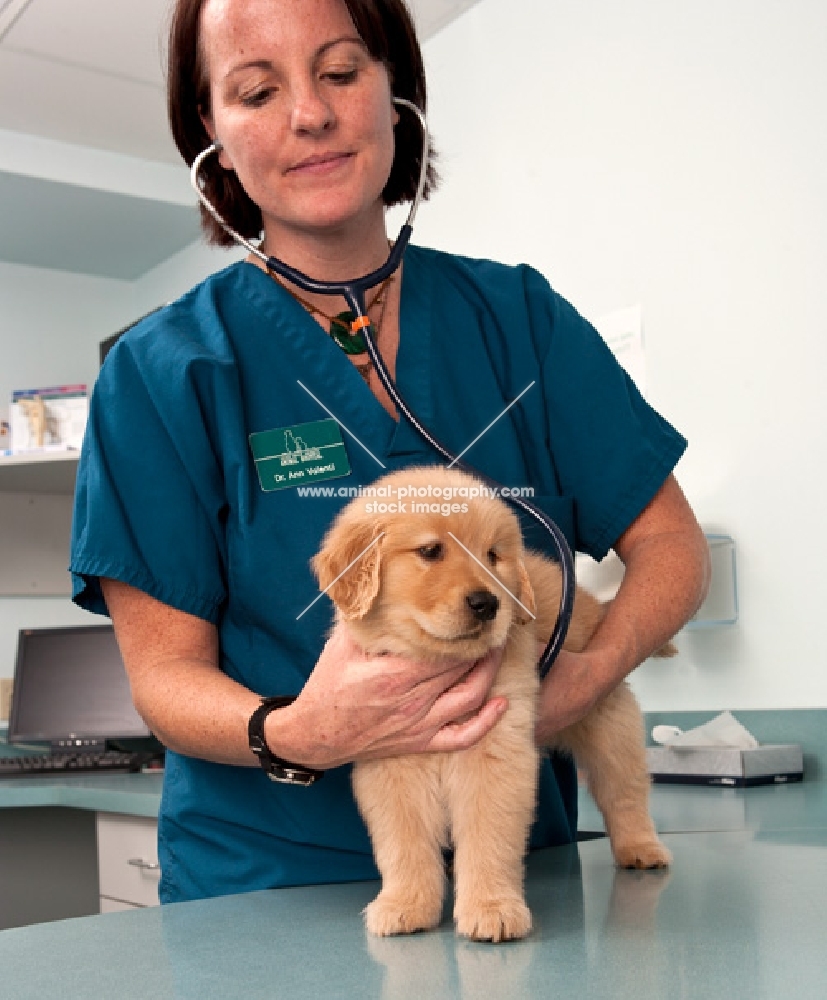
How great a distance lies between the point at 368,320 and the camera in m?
1.06

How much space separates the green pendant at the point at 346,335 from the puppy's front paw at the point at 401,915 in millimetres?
518

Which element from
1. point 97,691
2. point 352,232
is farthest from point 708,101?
point 97,691

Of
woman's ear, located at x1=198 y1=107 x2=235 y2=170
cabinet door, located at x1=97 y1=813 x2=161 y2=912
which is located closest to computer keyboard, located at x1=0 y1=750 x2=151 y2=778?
cabinet door, located at x1=97 y1=813 x2=161 y2=912

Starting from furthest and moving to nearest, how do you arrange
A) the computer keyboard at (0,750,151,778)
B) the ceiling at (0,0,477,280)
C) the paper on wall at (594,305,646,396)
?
the computer keyboard at (0,750,151,778) < the ceiling at (0,0,477,280) < the paper on wall at (594,305,646,396)

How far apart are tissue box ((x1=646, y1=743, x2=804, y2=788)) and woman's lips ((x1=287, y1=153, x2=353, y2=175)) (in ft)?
4.47

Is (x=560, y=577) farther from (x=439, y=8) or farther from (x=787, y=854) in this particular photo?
(x=439, y=8)

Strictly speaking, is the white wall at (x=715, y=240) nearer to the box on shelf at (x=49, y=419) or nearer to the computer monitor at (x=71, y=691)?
the box on shelf at (x=49, y=419)

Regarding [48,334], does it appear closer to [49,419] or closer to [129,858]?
[49,419]

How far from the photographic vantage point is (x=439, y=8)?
312 cm

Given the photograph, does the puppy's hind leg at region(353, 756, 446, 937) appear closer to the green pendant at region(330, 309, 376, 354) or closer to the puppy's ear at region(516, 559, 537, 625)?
the puppy's ear at region(516, 559, 537, 625)

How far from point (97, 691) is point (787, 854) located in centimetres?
285

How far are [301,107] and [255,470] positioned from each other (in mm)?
331

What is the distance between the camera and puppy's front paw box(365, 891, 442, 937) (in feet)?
2.77

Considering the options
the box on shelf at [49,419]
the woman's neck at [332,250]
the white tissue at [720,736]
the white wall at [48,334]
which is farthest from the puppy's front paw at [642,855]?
the white wall at [48,334]
